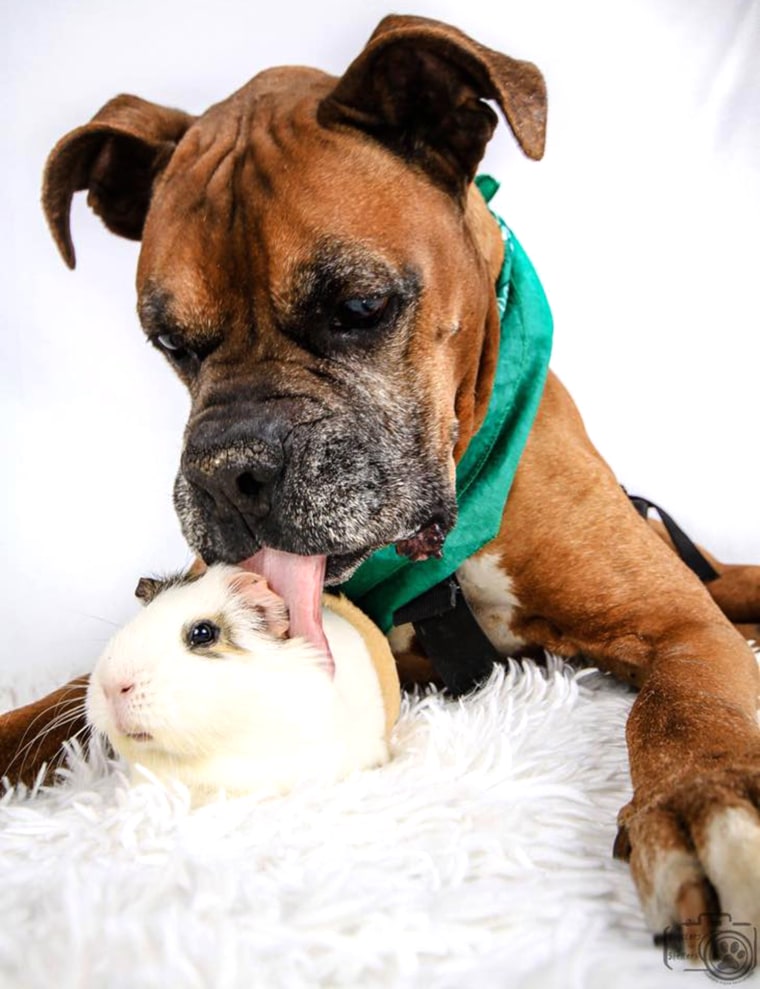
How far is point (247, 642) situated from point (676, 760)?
655 mm

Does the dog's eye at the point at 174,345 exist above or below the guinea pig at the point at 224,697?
above

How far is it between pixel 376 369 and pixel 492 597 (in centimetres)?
62

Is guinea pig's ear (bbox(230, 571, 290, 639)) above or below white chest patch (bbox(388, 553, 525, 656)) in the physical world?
above

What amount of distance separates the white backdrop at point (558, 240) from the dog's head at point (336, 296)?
1.41m

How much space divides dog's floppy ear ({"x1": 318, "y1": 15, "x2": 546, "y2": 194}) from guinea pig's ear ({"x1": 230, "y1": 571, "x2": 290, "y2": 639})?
0.90m

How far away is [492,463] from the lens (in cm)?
208

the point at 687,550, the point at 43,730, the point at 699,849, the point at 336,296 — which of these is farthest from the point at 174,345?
the point at 687,550

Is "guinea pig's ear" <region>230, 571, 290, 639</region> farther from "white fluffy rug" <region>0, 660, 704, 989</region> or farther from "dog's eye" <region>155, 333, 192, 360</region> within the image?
"dog's eye" <region>155, 333, 192, 360</region>

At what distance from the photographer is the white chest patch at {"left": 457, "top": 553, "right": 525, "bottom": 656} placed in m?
2.14

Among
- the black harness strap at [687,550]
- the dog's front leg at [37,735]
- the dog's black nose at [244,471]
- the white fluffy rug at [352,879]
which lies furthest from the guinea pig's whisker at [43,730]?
the black harness strap at [687,550]

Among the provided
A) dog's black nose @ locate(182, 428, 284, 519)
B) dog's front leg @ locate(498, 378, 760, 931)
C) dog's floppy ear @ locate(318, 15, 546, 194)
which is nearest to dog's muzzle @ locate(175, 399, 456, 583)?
dog's black nose @ locate(182, 428, 284, 519)

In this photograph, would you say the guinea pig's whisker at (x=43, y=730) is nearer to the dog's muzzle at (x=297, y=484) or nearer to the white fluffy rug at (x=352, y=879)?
the white fluffy rug at (x=352, y=879)

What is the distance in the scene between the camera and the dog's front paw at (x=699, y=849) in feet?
3.71

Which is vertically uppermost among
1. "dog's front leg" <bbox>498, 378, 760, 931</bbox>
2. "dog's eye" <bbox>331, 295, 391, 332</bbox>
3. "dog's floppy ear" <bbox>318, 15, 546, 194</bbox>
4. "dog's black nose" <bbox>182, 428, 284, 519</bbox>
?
"dog's floppy ear" <bbox>318, 15, 546, 194</bbox>
